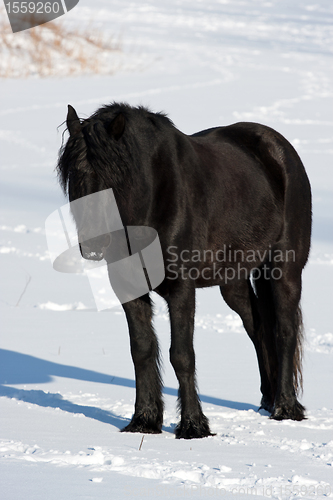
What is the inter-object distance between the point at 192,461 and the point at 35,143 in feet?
41.0

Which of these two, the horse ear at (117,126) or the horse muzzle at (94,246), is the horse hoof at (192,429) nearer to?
the horse muzzle at (94,246)

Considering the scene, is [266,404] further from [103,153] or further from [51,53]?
[51,53]

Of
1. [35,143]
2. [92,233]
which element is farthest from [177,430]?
[35,143]

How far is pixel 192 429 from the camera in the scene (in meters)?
3.49

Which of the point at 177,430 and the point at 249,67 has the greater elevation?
the point at 249,67

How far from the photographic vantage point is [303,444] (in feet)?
10.9

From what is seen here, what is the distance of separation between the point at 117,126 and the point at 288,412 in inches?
86.3

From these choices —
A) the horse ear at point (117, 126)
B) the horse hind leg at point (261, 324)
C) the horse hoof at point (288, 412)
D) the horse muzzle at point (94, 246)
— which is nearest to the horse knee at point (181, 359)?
the horse muzzle at point (94, 246)

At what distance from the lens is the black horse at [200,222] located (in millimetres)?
3227

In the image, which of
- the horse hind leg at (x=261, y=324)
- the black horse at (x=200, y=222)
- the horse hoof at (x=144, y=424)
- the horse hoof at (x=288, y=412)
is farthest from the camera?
the horse hind leg at (x=261, y=324)

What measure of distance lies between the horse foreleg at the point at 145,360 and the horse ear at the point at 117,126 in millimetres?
1014

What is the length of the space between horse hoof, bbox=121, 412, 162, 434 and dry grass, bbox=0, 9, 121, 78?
18.2 m

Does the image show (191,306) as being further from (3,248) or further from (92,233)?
(3,248)

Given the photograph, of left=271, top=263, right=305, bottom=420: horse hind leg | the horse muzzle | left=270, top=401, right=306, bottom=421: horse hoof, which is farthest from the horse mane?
left=270, top=401, right=306, bottom=421: horse hoof
